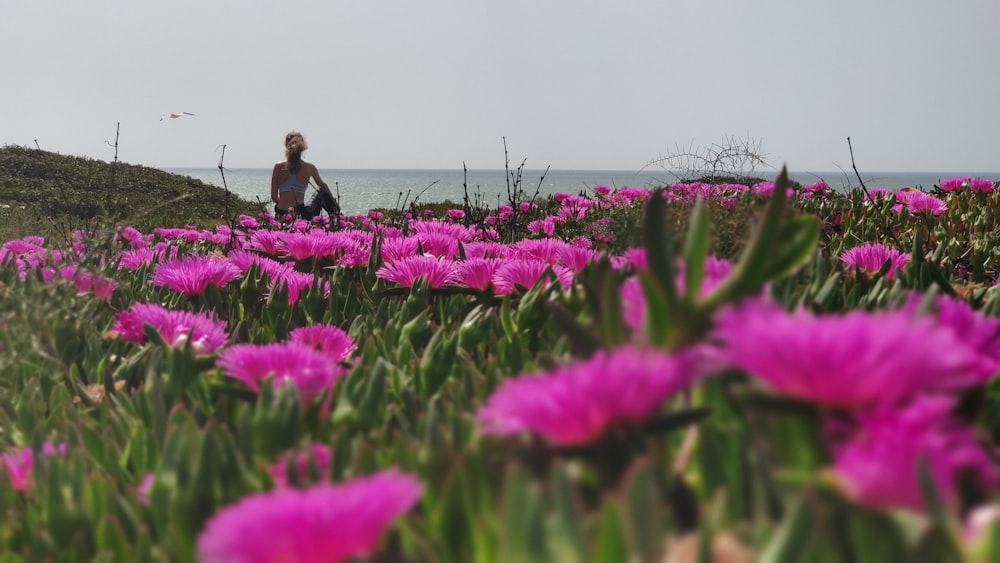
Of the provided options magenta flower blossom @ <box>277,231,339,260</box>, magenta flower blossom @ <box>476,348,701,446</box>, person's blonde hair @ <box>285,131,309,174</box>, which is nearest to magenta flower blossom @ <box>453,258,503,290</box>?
magenta flower blossom @ <box>277,231,339,260</box>

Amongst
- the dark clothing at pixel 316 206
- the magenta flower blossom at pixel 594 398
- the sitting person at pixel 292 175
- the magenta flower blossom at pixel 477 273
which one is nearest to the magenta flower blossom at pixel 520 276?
the magenta flower blossom at pixel 477 273

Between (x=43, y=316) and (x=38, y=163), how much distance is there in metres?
20.5

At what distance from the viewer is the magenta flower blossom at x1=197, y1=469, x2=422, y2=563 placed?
15.6 inches

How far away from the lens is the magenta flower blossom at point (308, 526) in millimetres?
397

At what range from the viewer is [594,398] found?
426 mm

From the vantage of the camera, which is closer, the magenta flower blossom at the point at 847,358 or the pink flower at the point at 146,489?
the magenta flower blossom at the point at 847,358

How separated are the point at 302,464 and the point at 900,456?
0.43 meters

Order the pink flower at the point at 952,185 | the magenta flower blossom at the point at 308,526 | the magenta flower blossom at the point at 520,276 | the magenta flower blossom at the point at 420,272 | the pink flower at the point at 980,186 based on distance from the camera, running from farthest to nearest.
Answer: the pink flower at the point at 952,185 → the pink flower at the point at 980,186 → the magenta flower blossom at the point at 420,272 → the magenta flower blossom at the point at 520,276 → the magenta flower blossom at the point at 308,526

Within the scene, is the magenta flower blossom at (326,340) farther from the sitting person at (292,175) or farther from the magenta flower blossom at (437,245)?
the sitting person at (292,175)

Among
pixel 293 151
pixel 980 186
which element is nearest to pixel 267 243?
pixel 980 186

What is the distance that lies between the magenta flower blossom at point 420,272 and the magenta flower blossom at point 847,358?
103 centimetres

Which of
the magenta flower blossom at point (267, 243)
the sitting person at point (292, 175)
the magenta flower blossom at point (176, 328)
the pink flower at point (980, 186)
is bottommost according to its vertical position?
the magenta flower blossom at point (176, 328)

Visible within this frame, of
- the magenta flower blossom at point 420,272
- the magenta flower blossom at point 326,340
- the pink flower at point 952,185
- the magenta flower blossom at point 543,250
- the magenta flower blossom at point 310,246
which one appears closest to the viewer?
the magenta flower blossom at point 326,340

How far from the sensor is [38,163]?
18.6 m
